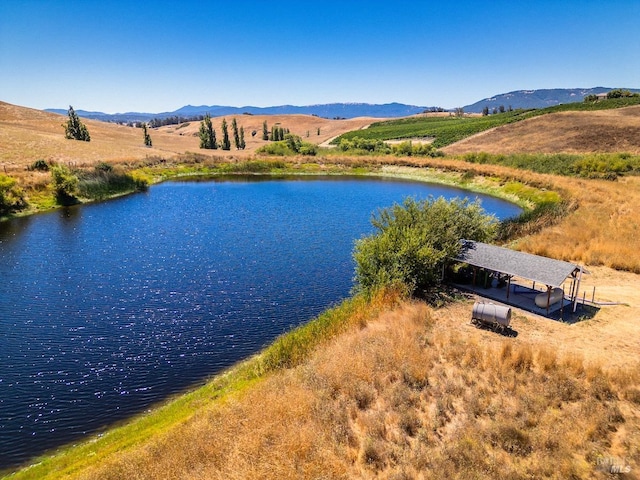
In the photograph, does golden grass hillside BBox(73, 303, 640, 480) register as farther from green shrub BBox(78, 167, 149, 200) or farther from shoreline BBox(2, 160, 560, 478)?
green shrub BBox(78, 167, 149, 200)

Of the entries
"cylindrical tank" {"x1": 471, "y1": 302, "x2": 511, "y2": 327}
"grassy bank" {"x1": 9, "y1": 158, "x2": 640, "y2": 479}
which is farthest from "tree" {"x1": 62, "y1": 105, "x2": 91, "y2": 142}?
"cylindrical tank" {"x1": 471, "y1": 302, "x2": 511, "y2": 327}

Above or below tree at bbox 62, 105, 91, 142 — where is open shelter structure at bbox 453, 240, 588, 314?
below

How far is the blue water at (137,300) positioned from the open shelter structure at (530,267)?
768 cm

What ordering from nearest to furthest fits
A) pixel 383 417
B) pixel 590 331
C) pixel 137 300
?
1. pixel 383 417
2. pixel 590 331
3. pixel 137 300

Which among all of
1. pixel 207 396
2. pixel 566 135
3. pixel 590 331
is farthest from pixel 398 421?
pixel 566 135

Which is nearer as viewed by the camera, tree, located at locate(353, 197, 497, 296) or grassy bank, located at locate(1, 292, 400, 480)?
grassy bank, located at locate(1, 292, 400, 480)

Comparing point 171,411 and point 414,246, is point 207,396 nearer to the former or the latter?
point 171,411

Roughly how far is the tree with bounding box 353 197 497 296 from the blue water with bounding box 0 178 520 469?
10.9 ft

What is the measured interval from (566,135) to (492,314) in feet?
319

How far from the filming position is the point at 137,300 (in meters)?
22.2

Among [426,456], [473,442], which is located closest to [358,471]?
[426,456]

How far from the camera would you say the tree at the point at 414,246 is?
20734 millimetres

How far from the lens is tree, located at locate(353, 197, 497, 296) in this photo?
2073 centimetres

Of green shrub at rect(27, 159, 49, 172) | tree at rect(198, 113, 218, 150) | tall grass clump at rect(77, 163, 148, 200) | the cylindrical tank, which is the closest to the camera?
the cylindrical tank
